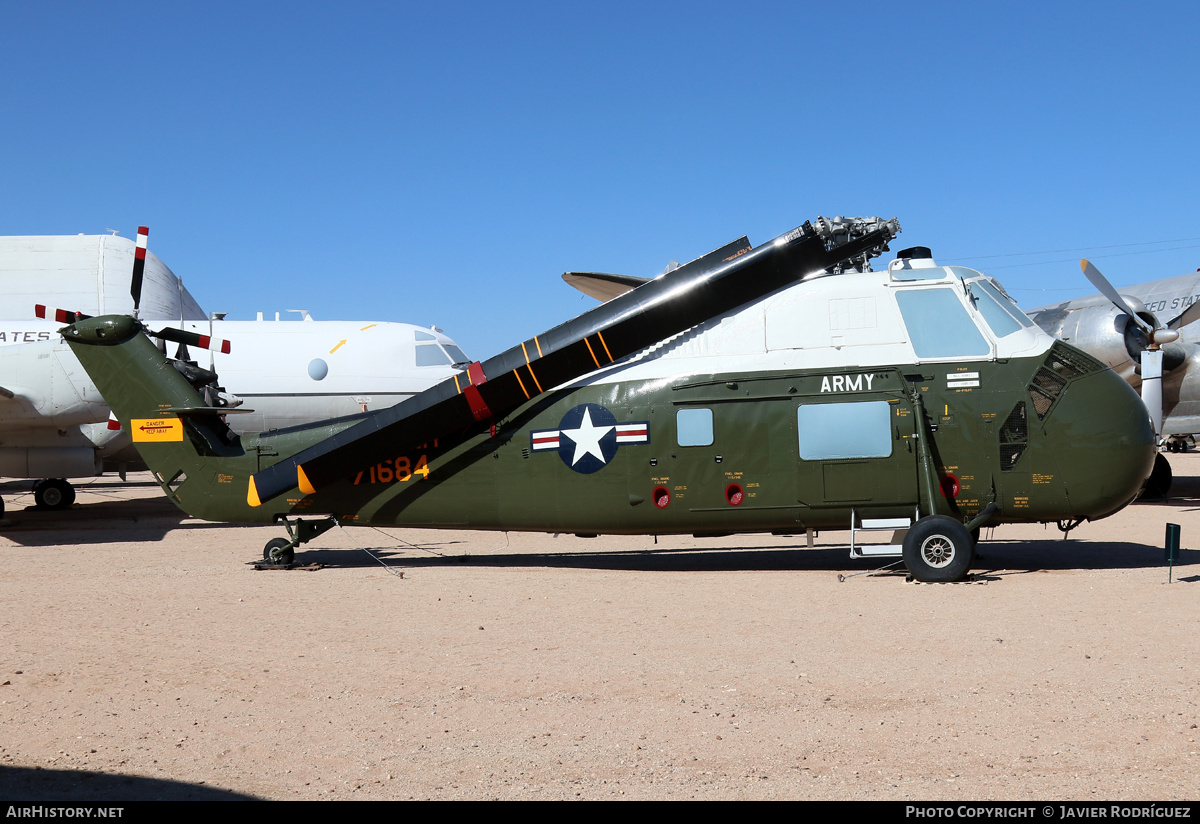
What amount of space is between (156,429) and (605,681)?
30.9 feet

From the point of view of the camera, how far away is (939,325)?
1138 cm

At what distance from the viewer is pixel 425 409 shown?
38.8 ft

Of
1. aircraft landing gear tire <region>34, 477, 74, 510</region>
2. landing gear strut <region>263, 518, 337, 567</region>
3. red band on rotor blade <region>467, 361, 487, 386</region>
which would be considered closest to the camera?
red band on rotor blade <region>467, 361, 487, 386</region>

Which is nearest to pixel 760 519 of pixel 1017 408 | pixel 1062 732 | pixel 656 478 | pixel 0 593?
pixel 656 478

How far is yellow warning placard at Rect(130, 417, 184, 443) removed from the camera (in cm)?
1317

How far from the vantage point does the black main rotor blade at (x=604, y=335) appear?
1166cm

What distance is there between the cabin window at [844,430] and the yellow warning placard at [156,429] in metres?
8.92

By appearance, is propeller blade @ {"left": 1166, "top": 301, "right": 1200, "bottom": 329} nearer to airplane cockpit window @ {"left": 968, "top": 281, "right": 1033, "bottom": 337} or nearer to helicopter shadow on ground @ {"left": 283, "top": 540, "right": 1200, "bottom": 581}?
helicopter shadow on ground @ {"left": 283, "top": 540, "right": 1200, "bottom": 581}

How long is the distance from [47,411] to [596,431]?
503 inches

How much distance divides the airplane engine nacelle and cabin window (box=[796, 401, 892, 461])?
1609cm

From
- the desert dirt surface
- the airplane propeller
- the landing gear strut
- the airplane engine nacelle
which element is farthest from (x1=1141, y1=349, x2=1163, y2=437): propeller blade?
the airplane engine nacelle

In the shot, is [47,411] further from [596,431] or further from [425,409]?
[596,431]

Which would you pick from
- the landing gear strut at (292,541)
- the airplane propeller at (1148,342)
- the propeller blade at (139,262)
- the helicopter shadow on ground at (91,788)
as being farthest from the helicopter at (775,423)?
the helicopter shadow on ground at (91,788)

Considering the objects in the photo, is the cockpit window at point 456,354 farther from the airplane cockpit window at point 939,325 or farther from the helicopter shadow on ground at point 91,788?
the helicopter shadow on ground at point 91,788
